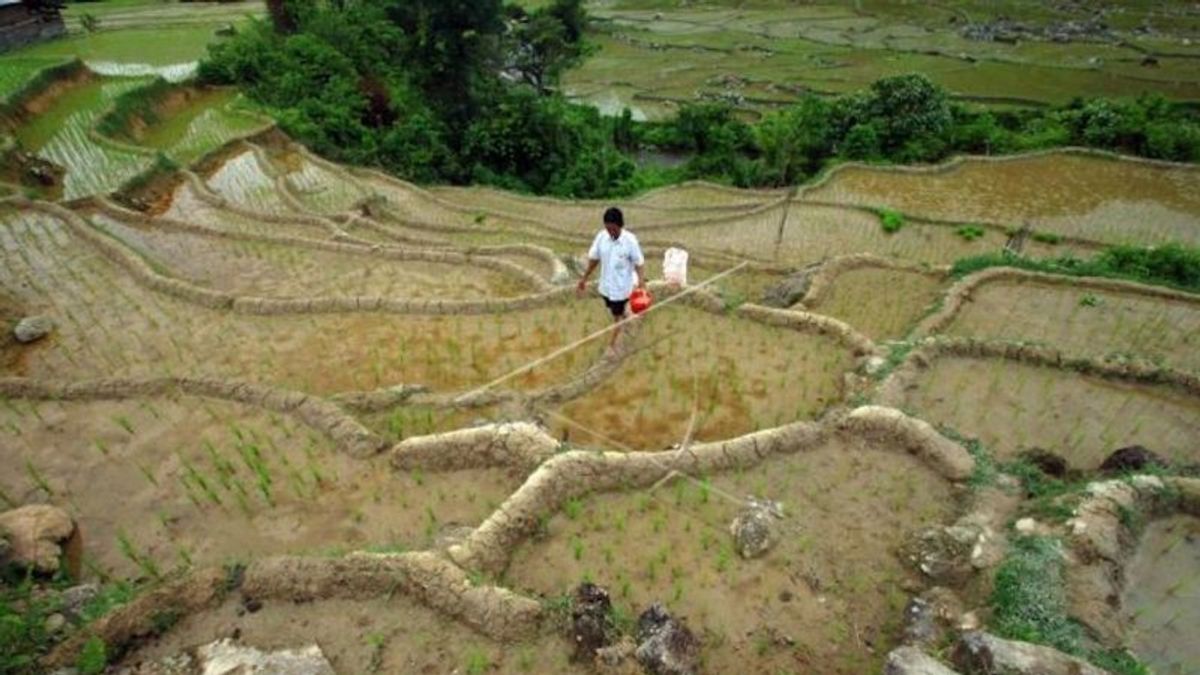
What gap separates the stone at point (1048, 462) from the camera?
6.11 metres

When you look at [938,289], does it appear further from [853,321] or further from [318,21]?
[318,21]

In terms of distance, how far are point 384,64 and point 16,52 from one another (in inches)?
459

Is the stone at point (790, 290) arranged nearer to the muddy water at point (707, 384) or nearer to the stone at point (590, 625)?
the muddy water at point (707, 384)

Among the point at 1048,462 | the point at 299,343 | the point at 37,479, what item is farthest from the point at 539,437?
the point at 1048,462

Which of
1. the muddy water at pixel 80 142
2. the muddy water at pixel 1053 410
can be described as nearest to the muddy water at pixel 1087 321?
the muddy water at pixel 1053 410

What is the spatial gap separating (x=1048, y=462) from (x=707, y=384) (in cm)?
306

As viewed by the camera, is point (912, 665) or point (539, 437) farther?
point (539, 437)

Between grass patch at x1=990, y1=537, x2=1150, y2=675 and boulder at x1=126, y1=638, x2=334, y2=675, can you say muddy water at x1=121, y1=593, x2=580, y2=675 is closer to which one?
boulder at x1=126, y1=638, x2=334, y2=675

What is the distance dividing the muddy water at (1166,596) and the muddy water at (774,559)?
1.24 m

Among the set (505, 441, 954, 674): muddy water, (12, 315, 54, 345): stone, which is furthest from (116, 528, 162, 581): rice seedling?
(12, 315, 54, 345): stone

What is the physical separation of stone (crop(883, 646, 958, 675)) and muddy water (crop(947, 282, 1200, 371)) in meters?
6.53

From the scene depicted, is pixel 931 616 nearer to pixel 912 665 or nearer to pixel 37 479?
pixel 912 665

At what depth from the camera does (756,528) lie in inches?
204

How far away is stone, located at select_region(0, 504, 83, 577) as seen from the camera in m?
5.02
